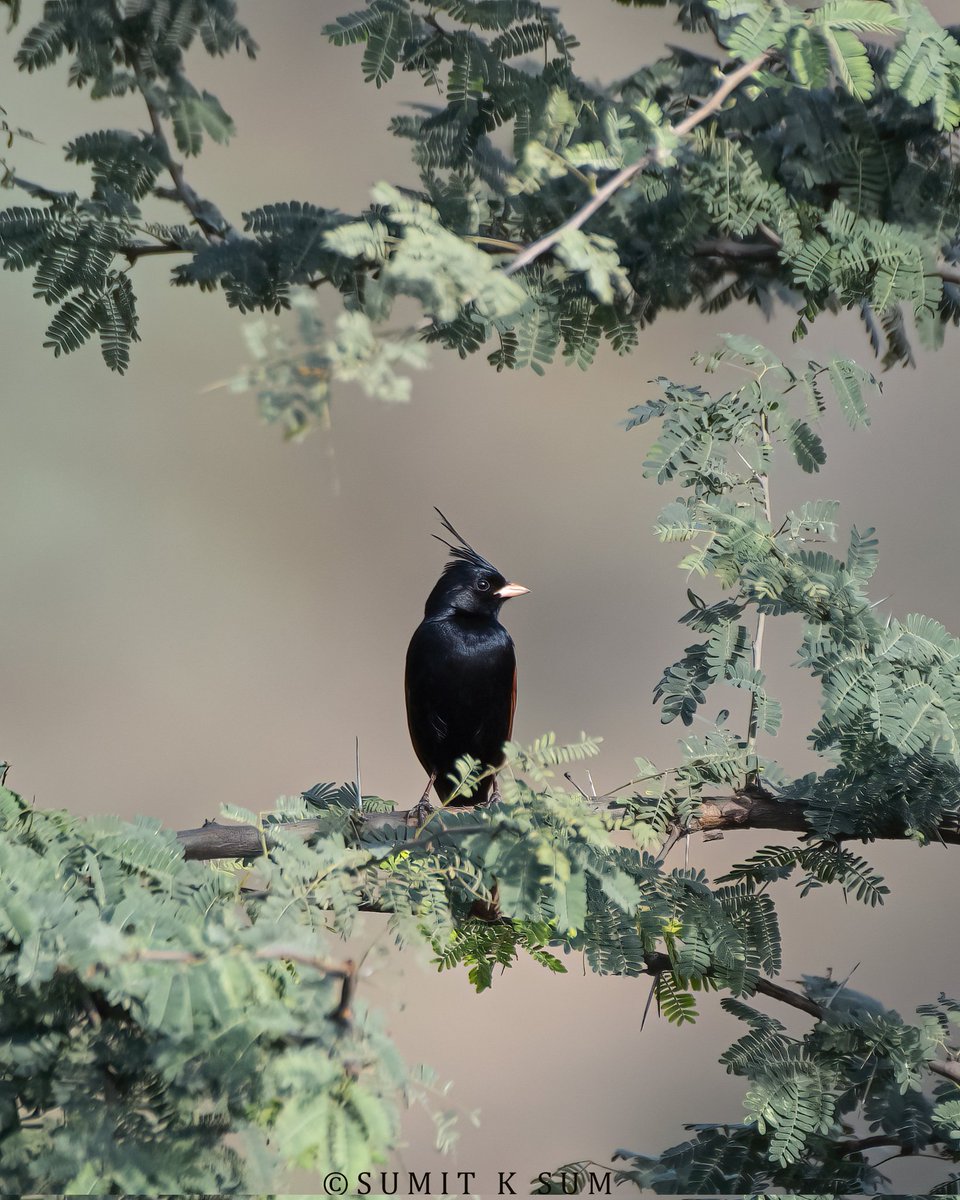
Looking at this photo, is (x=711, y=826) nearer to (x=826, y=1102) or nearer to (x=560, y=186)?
(x=826, y=1102)

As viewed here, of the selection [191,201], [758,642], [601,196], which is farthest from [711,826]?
[191,201]

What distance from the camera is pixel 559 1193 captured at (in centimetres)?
149

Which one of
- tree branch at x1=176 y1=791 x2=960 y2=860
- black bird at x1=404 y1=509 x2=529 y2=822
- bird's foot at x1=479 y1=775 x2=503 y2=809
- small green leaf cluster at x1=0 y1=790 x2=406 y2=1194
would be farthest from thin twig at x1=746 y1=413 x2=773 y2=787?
black bird at x1=404 y1=509 x2=529 y2=822

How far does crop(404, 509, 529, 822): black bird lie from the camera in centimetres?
262

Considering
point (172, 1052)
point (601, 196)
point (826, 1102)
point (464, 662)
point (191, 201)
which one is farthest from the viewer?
point (464, 662)

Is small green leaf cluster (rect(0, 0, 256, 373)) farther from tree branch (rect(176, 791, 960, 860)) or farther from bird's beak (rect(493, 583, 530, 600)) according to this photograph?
bird's beak (rect(493, 583, 530, 600))

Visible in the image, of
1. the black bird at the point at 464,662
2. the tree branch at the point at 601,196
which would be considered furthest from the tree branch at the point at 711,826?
the black bird at the point at 464,662

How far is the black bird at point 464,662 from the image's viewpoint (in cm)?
262

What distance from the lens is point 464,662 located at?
2.62m

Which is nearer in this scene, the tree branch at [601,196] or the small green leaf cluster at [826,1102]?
the tree branch at [601,196]

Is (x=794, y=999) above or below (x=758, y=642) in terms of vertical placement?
below

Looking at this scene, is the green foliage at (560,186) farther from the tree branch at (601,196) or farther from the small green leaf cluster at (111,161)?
the tree branch at (601,196)

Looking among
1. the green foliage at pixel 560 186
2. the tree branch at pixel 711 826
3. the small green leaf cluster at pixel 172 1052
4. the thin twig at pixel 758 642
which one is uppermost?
the green foliage at pixel 560 186

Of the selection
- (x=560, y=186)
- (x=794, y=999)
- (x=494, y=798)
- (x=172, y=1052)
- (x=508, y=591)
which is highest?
(x=508, y=591)
